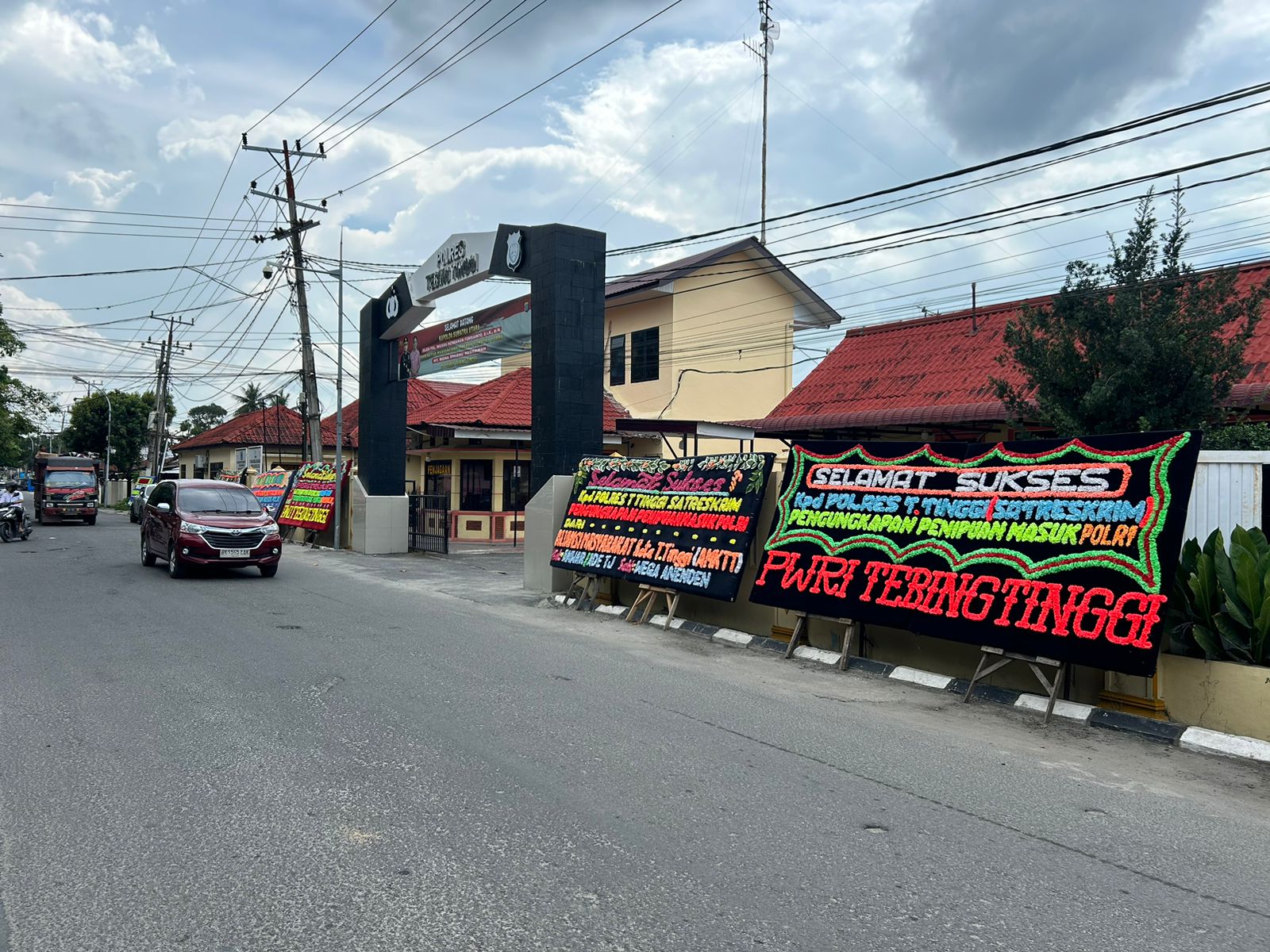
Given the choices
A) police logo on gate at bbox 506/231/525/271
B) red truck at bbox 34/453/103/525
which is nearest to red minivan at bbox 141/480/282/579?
police logo on gate at bbox 506/231/525/271

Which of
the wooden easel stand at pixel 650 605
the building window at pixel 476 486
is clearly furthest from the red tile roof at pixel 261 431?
the wooden easel stand at pixel 650 605

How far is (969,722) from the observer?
7.30 metres

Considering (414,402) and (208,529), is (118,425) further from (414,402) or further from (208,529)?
(208,529)

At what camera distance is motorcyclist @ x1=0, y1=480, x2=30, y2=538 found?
25.5 metres

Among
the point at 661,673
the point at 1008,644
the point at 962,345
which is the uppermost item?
the point at 962,345

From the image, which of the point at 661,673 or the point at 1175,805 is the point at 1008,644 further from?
the point at 661,673

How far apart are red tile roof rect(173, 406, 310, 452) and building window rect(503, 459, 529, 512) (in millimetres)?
22538

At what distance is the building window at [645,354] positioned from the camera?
2972cm

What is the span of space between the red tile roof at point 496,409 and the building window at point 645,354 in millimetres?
1260

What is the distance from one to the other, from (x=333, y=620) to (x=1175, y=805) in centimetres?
929

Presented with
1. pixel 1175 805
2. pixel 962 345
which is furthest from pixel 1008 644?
pixel 962 345

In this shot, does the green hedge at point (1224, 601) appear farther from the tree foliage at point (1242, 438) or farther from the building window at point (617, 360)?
the building window at point (617, 360)

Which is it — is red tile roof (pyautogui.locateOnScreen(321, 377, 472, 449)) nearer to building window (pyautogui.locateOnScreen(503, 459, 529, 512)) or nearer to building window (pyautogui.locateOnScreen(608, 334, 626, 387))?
building window (pyautogui.locateOnScreen(503, 459, 529, 512))

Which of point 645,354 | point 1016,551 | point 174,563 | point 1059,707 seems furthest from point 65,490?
point 1059,707
